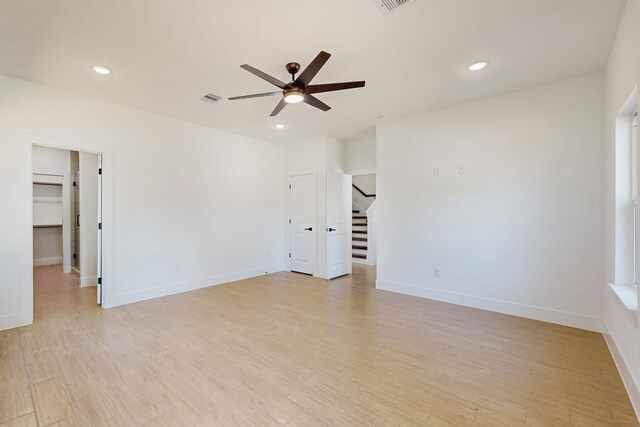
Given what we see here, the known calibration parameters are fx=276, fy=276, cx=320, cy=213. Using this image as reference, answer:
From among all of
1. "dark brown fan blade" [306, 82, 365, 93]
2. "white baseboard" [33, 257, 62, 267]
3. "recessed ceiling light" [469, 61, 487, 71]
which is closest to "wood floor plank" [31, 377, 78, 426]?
"dark brown fan blade" [306, 82, 365, 93]

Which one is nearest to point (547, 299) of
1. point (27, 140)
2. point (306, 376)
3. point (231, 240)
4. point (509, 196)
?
point (509, 196)

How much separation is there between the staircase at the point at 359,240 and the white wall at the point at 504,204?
2.59 m

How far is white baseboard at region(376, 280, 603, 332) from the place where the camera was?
10.3 ft

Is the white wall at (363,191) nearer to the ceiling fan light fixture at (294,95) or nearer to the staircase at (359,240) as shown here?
the staircase at (359,240)

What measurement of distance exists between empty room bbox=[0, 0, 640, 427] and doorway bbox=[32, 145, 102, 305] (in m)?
0.09

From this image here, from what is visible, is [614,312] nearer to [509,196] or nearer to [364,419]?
[509,196]

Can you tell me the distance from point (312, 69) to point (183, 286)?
4.05 m

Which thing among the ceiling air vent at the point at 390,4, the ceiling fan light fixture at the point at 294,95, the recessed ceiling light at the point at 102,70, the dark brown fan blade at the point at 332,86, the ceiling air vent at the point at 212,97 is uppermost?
the ceiling air vent at the point at 390,4

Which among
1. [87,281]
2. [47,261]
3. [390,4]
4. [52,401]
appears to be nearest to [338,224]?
[390,4]

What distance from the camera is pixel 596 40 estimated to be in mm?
2504

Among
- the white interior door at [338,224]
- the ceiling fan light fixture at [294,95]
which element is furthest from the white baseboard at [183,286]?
the ceiling fan light fixture at [294,95]

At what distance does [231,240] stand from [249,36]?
12.5 feet

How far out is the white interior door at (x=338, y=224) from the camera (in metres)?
5.63

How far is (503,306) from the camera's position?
364cm
